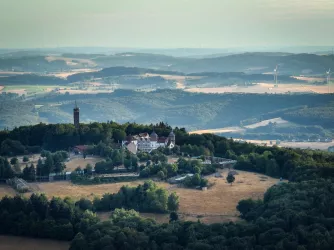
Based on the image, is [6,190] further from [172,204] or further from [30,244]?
[30,244]

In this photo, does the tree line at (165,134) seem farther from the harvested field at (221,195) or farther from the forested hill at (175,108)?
the forested hill at (175,108)

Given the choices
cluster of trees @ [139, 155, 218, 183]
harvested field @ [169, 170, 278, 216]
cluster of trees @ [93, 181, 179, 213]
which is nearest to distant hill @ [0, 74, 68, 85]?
cluster of trees @ [139, 155, 218, 183]

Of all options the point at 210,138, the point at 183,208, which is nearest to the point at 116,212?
the point at 183,208

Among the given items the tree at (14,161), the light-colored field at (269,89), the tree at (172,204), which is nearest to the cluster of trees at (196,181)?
the tree at (172,204)

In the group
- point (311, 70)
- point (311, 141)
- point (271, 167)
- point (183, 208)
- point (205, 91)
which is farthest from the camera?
point (311, 70)

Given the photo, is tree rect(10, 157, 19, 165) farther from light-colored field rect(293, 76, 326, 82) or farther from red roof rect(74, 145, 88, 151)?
light-colored field rect(293, 76, 326, 82)

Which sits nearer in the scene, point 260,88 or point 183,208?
point 183,208

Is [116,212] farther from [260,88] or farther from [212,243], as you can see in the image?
[260,88]
